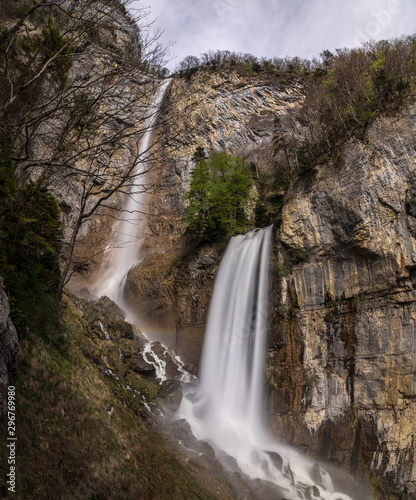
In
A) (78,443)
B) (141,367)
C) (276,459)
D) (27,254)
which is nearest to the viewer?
(78,443)

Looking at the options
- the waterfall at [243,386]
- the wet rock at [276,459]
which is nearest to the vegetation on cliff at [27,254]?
the waterfall at [243,386]

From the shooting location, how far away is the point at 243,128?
34344 millimetres

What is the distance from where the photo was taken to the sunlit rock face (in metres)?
11.7

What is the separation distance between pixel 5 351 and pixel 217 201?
1755 centimetres

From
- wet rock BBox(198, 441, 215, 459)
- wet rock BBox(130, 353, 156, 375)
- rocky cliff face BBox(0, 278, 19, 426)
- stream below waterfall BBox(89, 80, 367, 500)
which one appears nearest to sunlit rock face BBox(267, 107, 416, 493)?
stream below waterfall BBox(89, 80, 367, 500)

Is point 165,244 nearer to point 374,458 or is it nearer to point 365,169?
point 365,169

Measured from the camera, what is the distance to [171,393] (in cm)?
1349

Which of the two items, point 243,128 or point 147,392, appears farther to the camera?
point 243,128

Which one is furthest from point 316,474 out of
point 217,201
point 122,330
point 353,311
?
point 217,201

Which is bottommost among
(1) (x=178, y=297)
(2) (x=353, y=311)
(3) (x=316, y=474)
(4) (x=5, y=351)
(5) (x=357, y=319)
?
(3) (x=316, y=474)

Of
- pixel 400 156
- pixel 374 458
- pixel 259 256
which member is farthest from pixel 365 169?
pixel 374 458

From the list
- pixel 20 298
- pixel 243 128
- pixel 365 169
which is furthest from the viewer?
pixel 243 128

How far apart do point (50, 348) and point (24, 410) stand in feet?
8.99

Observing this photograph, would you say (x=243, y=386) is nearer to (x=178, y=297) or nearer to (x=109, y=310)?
(x=178, y=297)
